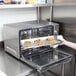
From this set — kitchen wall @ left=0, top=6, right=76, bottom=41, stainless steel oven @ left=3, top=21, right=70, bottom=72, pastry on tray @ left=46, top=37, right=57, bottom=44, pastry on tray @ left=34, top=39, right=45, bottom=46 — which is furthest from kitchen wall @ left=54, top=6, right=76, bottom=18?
pastry on tray @ left=34, top=39, right=45, bottom=46

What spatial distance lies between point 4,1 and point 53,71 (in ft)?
3.33

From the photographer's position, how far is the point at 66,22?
172 cm

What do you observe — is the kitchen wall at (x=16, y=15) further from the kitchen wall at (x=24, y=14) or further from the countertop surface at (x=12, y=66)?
the countertop surface at (x=12, y=66)

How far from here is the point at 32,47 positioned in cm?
133

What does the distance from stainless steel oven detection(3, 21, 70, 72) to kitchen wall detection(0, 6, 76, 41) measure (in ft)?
0.81

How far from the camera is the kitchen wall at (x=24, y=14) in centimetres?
167

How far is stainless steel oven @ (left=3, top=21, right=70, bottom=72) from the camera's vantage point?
1.28 m


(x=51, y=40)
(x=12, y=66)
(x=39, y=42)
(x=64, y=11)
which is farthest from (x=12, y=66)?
(x=64, y=11)

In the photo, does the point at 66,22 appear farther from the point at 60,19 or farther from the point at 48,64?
the point at 48,64

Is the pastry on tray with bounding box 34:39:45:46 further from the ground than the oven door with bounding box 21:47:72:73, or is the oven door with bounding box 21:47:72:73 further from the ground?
the pastry on tray with bounding box 34:39:45:46

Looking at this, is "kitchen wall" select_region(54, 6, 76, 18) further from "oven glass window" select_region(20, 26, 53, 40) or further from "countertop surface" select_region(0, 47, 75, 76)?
"countertop surface" select_region(0, 47, 75, 76)

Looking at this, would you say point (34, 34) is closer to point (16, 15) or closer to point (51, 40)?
point (51, 40)

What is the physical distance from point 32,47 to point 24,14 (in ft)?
2.24

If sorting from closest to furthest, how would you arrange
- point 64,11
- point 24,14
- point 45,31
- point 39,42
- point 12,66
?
point 12,66 → point 39,42 → point 45,31 → point 64,11 → point 24,14
